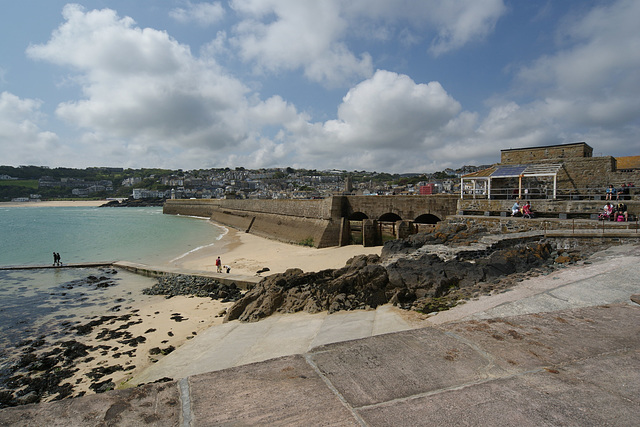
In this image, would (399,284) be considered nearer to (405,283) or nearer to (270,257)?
(405,283)

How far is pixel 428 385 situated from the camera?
209cm

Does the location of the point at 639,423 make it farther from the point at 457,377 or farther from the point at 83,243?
the point at 83,243

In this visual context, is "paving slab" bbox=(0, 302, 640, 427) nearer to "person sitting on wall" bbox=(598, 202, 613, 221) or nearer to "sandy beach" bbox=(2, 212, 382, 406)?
"sandy beach" bbox=(2, 212, 382, 406)

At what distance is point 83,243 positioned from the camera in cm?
2894

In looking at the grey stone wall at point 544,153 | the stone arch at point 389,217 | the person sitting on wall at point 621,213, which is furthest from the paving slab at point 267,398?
the stone arch at point 389,217

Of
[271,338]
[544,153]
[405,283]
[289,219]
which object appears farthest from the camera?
[289,219]

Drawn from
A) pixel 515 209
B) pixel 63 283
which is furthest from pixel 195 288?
pixel 515 209

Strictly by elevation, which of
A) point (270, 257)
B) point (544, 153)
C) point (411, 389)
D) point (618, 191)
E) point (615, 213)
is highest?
point (544, 153)

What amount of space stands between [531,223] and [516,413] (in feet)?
37.0

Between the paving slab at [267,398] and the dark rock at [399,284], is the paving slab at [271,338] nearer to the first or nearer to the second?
the dark rock at [399,284]

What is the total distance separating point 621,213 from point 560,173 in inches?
227

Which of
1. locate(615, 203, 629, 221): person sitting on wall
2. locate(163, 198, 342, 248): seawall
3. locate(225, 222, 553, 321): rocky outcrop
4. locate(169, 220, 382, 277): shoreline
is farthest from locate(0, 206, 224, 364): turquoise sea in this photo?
locate(615, 203, 629, 221): person sitting on wall

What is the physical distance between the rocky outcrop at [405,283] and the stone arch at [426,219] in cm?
1057

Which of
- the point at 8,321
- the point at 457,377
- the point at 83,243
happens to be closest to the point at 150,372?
the point at 457,377
